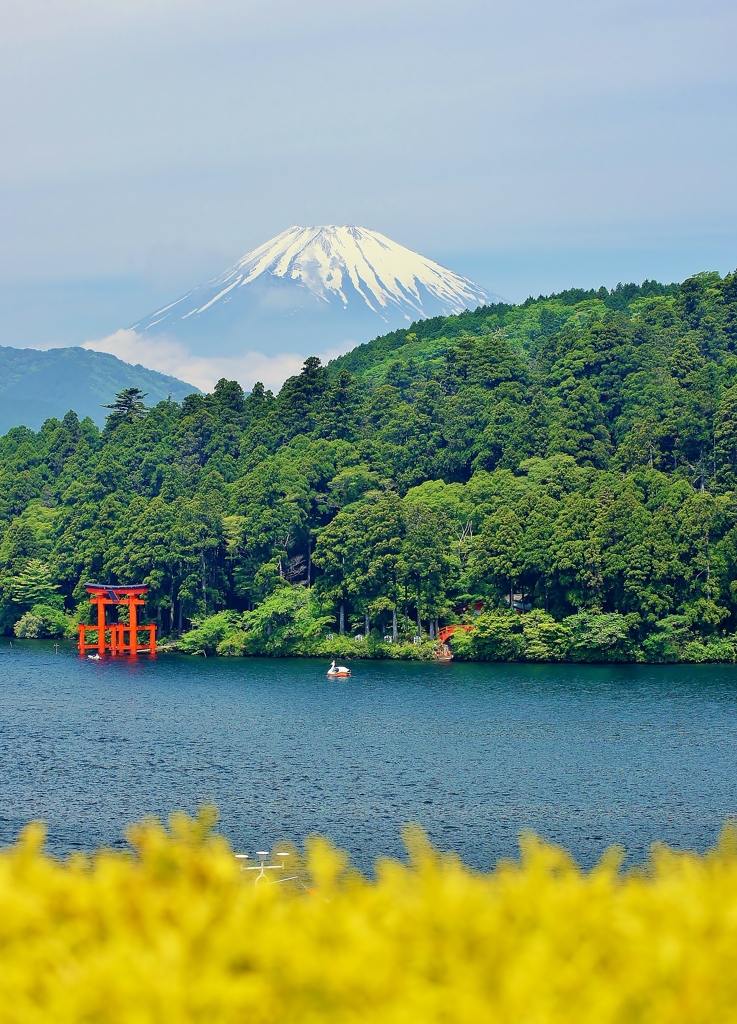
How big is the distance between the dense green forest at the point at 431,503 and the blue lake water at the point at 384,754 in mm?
3677

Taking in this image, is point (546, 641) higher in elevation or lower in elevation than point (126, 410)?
lower

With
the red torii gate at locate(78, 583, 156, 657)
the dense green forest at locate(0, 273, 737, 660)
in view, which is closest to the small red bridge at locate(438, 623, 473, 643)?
the dense green forest at locate(0, 273, 737, 660)

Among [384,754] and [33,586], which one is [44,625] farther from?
[384,754]

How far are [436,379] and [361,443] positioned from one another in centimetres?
796

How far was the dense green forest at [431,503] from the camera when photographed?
4656cm

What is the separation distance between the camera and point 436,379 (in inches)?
2648

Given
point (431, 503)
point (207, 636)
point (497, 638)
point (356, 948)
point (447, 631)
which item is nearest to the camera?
point (356, 948)

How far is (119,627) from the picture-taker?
51469 mm

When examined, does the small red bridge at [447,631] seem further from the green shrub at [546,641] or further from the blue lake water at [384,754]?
the blue lake water at [384,754]

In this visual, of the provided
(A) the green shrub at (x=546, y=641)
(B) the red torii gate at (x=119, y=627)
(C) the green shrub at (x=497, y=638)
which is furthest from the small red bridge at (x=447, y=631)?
(B) the red torii gate at (x=119, y=627)

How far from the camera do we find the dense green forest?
46562mm

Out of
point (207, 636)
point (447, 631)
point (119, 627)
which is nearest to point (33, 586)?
point (119, 627)

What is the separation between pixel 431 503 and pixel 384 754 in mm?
25127

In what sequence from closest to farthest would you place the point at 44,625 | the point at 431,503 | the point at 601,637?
the point at 601,637 < the point at 431,503 < the point at 44,625
